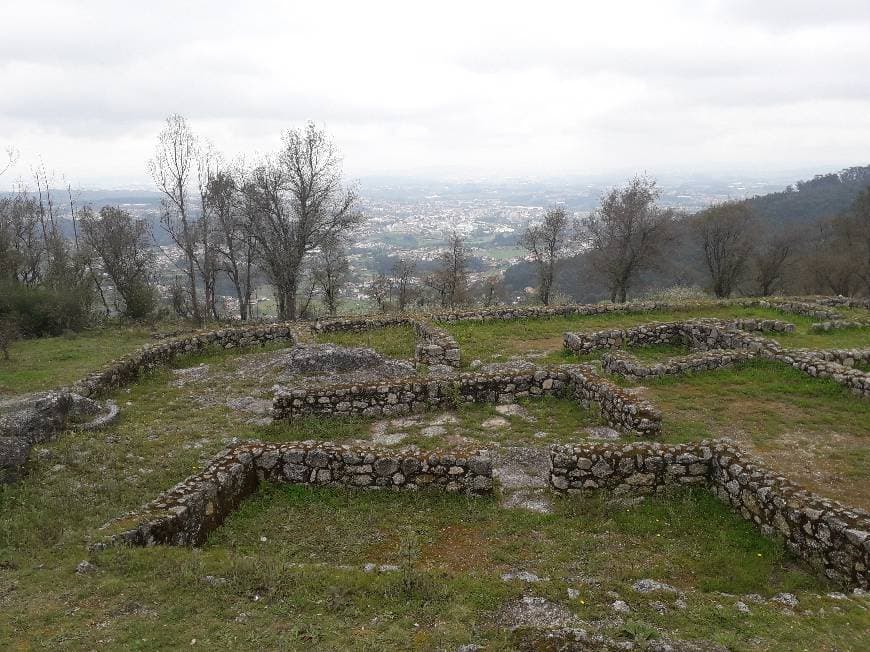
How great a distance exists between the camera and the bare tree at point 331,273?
4088cm

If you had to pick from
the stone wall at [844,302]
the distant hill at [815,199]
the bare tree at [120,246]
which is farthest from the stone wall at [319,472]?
the distant hill at [815,199]

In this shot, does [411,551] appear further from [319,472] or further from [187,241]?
[187,241]

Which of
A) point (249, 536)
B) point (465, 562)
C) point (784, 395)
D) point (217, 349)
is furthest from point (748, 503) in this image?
point (217, 349)

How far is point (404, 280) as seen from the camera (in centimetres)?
4781

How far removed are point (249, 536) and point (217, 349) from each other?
42.6 feet

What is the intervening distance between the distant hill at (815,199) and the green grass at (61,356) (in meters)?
68.5

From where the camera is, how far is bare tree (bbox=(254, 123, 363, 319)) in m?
33.2

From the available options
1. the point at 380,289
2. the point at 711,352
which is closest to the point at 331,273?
the point at 380,289

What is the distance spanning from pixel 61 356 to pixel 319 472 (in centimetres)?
1762

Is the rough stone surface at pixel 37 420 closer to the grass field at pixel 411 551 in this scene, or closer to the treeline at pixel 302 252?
the grass field at pixel 411 551

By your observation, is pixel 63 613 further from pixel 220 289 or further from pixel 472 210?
pixel 472 210

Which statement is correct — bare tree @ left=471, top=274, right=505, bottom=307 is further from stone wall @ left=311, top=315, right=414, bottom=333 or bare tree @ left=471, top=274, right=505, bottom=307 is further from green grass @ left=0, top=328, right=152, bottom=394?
green grass @ left=0, top=328, right=152, bottom=394

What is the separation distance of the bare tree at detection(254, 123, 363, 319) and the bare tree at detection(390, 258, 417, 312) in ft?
42.8

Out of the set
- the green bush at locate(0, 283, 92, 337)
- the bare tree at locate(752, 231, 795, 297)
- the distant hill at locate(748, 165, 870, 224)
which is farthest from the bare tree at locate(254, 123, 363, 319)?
the distant hill at locate(748, 165, 870, 224)
